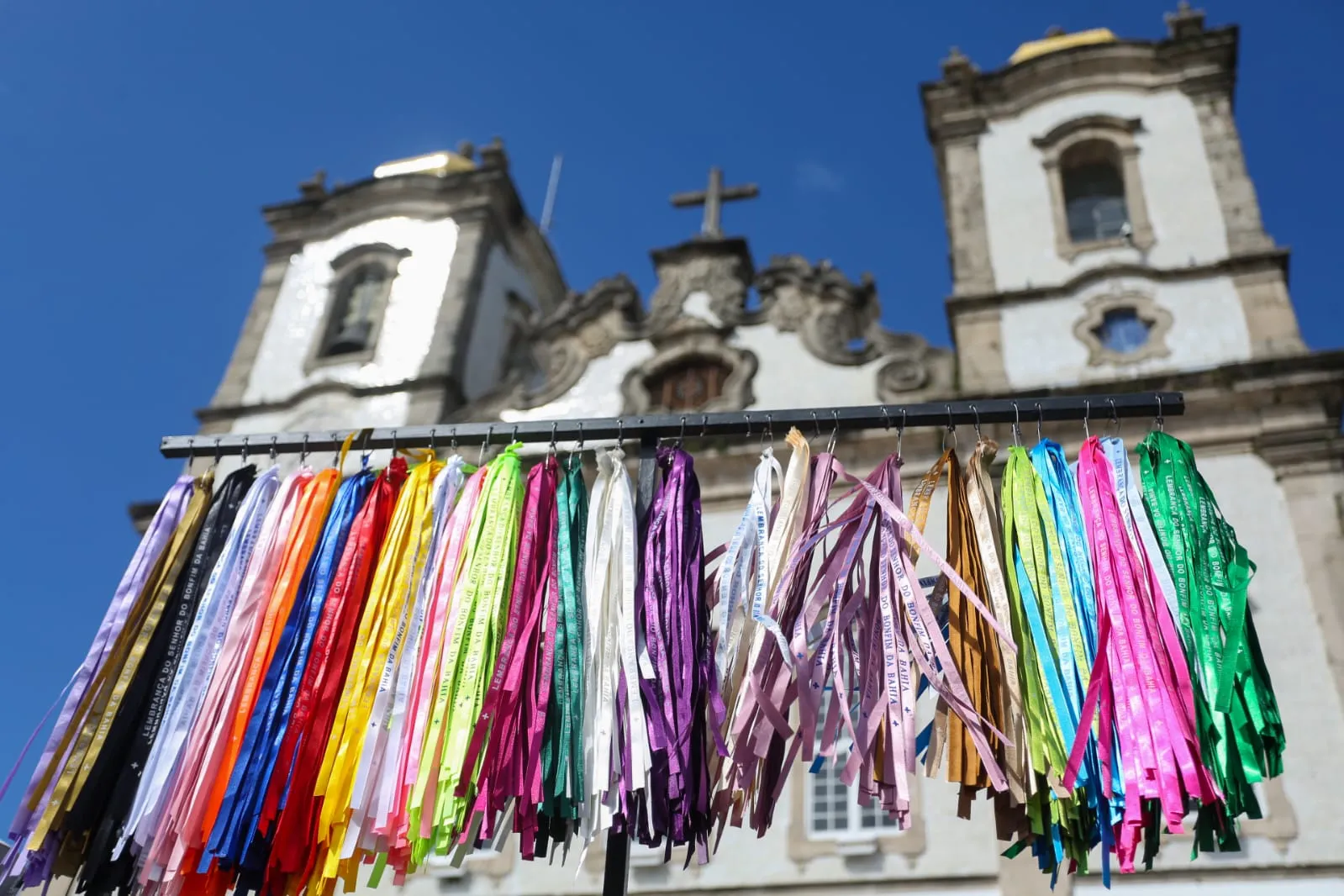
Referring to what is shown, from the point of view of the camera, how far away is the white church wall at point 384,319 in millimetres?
15516

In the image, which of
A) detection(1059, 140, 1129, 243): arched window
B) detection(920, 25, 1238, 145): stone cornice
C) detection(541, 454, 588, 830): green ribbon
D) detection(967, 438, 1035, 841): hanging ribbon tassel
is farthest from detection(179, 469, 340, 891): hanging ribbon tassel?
detection(920, 25, 1238, 145): stone cornice

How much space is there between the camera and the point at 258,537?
5652 mm

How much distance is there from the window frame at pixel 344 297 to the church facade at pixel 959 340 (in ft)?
0.13

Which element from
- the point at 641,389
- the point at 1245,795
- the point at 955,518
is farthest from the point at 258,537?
the point at 641,389

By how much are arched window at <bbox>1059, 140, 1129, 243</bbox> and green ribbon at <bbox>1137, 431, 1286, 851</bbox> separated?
9.83 metres

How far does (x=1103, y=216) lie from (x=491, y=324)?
23.9 ft

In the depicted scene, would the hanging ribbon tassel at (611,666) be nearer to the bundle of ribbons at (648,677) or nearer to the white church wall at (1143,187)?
the bundle of ribbons at (648,677)

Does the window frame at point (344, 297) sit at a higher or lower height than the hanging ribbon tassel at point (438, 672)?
higher

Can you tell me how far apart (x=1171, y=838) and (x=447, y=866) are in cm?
538

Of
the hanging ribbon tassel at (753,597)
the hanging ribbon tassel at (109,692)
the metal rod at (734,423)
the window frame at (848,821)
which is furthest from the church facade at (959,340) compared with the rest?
the hanging ribbon tassel at (109,692)

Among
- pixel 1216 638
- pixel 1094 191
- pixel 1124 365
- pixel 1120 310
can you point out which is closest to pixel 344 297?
pixel 1094 191

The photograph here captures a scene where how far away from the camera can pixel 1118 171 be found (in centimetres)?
1494

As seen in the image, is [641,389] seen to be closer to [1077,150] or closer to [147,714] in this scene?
[1077,150]

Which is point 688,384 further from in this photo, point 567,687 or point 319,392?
point 567,687
